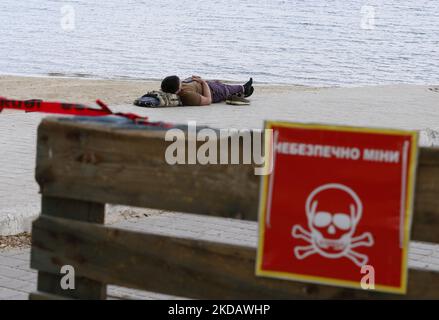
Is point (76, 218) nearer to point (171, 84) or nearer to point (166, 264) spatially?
point (166, 264)

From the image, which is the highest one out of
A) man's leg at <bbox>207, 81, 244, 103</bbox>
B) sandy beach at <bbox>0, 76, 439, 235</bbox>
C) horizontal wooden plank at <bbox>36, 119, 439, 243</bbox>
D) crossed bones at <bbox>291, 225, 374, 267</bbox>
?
horizontal wooden plank at <bbox>36, 119, 439, 243</bbox>

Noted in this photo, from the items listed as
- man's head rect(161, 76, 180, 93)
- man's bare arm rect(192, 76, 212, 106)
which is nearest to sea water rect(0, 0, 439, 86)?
man's bare arm rect(192, 76, 212, 106)

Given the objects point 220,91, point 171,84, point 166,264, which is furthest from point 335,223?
point 220,91

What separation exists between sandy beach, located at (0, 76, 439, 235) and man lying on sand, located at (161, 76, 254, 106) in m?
0.19

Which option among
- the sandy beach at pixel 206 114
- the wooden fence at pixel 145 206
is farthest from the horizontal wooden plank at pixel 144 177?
the sandy beach at pixel 206 114

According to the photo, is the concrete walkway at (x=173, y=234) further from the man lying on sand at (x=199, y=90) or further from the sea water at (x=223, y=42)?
the sea water at (x=223, y=42)

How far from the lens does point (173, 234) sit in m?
6.82

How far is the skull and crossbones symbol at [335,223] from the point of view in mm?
3217

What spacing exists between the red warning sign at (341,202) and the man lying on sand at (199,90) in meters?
11.4

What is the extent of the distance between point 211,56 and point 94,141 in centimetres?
3724

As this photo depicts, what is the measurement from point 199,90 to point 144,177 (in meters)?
11.7

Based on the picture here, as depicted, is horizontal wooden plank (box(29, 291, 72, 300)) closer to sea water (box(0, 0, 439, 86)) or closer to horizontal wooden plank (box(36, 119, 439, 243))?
horizontal wooden plank (box(36, 119, 439, 243))

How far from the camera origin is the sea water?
33188 mm

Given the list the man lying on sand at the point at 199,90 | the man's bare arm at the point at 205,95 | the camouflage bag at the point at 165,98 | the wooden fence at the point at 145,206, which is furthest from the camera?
the man's bare arm at the point at 205,95
